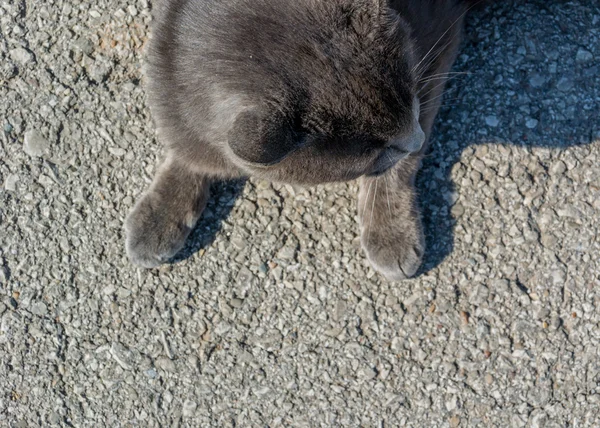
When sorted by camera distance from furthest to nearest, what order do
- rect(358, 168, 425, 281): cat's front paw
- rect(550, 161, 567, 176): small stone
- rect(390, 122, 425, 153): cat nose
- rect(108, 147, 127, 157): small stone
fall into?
rect(108, 147, 127, 157): small stone, rect(550, 161, 567, 176): small stone, rect(358, 168, 425, 281): cat's front paw, rect(390, 122, 425, 153): cat nose

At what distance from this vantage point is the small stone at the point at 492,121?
3.21m

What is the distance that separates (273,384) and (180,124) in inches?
57.9

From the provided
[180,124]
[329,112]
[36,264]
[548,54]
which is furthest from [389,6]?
[36,264]

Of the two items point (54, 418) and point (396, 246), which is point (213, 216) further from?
point (54, 418)

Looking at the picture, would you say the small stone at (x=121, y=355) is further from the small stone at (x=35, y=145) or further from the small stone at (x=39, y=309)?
the small stone at (x=35, y=145)

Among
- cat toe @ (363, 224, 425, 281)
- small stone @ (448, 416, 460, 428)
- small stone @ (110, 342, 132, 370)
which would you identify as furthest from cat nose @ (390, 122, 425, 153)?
small stone @ (110, 342, 132, 370)

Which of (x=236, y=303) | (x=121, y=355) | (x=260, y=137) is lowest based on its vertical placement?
(x=121, y=355)

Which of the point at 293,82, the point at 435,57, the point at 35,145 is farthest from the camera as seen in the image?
the point at 35,145

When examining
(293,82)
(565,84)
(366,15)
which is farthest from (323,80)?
(565,84)

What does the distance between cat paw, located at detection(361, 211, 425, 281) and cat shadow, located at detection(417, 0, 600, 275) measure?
137mm

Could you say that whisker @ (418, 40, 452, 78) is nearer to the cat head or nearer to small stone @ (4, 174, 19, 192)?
the cat head

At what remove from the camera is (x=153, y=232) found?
309cm

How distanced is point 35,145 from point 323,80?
6.43 ft

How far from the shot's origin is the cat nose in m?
2.25
